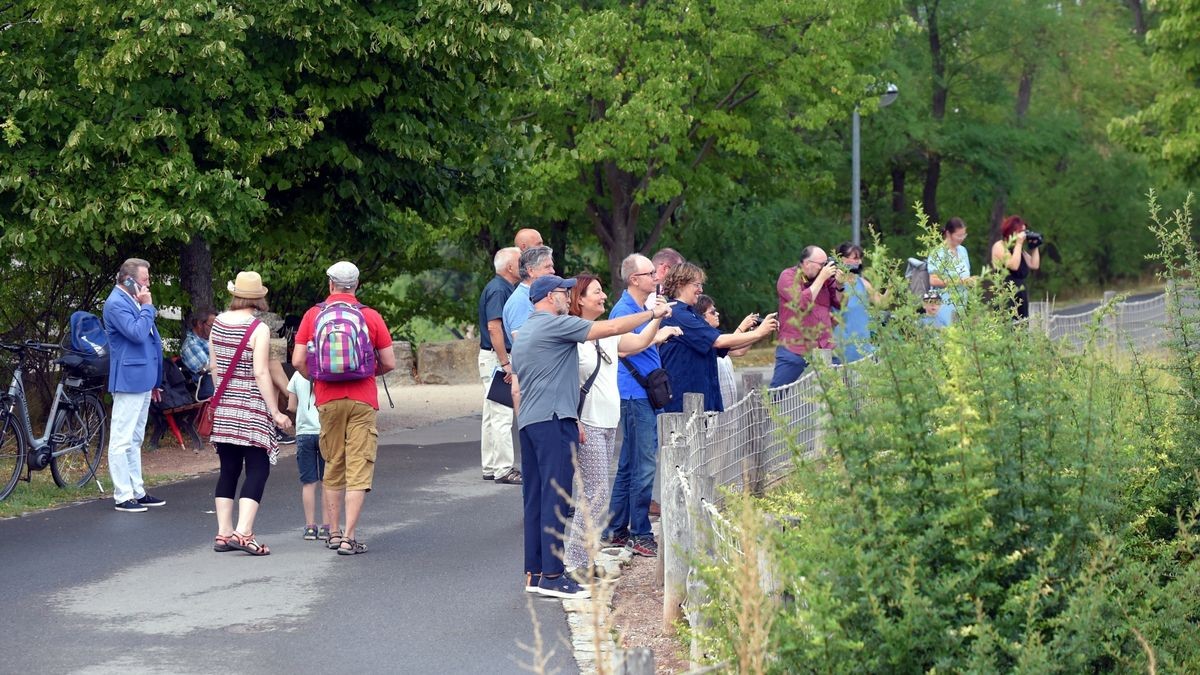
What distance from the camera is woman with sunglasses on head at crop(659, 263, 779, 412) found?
1030 cm

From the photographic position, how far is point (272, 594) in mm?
8961

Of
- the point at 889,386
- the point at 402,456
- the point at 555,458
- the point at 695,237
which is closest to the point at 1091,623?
the point at 889,386

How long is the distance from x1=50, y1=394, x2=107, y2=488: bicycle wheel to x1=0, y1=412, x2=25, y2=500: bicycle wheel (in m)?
0.33

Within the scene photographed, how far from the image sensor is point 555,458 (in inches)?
339

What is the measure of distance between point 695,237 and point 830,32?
835cm

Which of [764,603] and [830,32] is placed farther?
[830,32]

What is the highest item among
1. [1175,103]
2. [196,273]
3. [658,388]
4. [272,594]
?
[1175,103]

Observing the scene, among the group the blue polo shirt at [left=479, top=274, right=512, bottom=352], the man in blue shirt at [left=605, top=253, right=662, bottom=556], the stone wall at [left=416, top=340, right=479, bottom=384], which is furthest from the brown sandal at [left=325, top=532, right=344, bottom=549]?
the stone wall at [left=416, top=340, right=479, bottom=384]

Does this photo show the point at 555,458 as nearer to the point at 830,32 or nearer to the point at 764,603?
the point at 764,603

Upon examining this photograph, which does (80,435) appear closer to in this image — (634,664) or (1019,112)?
(634,664)

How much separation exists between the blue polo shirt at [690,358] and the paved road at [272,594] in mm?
1510

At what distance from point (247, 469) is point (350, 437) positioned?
79 cm

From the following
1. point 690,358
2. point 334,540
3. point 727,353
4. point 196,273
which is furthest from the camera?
point 196,273

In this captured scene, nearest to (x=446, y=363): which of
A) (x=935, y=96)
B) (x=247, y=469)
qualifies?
(x=247, y=469)
